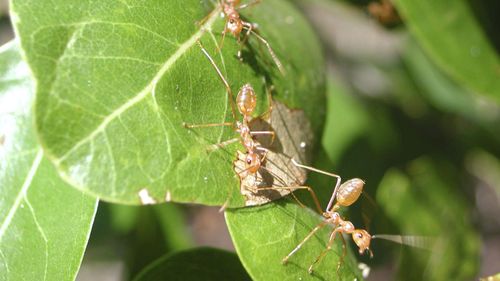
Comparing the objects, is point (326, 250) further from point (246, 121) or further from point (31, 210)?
point (31, 210)

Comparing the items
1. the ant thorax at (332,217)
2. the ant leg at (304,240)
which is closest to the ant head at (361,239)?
the ant thorax at (332,217)

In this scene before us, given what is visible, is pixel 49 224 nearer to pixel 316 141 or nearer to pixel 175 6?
pixel 175 6

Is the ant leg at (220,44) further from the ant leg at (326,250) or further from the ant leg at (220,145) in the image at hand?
the ant leg at (326,250)

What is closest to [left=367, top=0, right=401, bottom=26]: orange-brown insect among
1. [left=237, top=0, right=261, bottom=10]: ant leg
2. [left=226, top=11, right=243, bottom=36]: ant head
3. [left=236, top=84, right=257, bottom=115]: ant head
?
[left=237, top=0, right=261, bottom=10]: ant leg

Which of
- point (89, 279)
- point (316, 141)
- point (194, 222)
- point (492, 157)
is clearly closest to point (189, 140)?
point (316, 141)

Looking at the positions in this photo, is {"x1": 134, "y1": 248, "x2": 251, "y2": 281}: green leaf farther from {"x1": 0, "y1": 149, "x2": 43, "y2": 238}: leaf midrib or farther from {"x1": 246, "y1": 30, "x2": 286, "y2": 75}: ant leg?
{"x1": 246, "y1": 30, "x2": 286, "y2": 75}: ant leg

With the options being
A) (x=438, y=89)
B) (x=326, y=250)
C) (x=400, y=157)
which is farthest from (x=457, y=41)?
(x=326, y=250)
